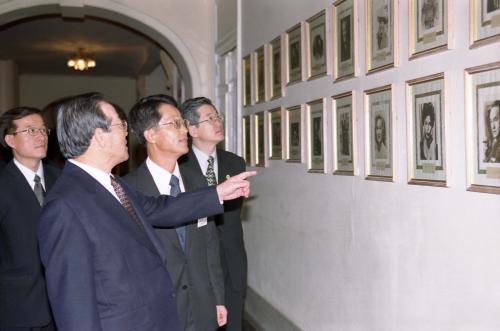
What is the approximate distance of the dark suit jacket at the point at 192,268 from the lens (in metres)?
2.88

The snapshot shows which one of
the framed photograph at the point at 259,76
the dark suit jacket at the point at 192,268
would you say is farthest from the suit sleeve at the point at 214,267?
the framed photograph at the point at 259,76

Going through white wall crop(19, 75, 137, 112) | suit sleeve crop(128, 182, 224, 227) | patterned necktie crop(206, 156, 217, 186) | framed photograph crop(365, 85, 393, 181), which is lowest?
suit sleeve crop(128, 182, 224, 227)

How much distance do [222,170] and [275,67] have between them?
120 centimetres

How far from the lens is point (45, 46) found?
12.9 meters

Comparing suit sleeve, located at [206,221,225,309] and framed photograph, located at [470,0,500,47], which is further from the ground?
framed photograph, located at [470,0,500,47]

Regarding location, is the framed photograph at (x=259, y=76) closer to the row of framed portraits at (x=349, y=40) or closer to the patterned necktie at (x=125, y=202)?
the row of framed portraits at (x=349, y=40)

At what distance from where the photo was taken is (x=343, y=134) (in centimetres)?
377

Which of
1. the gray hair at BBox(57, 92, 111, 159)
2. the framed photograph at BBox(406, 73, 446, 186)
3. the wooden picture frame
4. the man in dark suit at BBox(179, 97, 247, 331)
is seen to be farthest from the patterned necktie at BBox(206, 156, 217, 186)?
the gray hair at BBox(57, 92, 111, 159)

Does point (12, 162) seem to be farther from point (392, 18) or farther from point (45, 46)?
point (45, 46)

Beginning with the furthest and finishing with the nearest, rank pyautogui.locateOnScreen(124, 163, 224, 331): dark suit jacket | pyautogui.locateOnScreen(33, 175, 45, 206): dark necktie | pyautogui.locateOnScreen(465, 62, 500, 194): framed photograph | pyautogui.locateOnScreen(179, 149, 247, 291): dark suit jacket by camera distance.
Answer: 1. pyautogui.locateOnScreen(179, 149, 247, 291): dark suit jacket
2. pyautogui.locateOnScreen(33, 175, 45, 206): dark necktie
3. pyautogui.locateOnScreen(124, 163, 224, 331): dark suit jacket
4. pyautogui.locateOnScreen(465, 62, 500, 194): framed photograph

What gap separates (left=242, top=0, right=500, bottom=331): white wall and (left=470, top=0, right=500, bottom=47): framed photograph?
0.05m

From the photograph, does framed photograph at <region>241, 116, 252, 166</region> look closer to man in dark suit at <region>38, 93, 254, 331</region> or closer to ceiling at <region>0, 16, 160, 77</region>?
man in dark suit at <region>38, 93, 254, 331</region>

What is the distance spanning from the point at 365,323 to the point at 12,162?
2408 millimetres

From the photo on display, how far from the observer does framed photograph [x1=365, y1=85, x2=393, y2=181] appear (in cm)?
319
